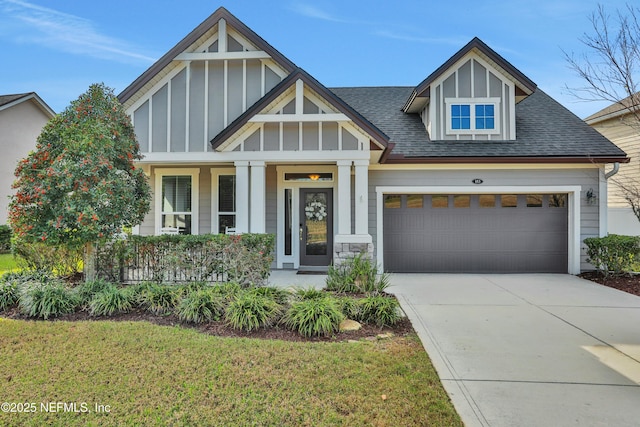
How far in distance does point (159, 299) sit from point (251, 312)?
187cm

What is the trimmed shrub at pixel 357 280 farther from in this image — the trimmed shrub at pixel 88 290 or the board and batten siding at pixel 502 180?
the trimmed shrub at pixel 88 290

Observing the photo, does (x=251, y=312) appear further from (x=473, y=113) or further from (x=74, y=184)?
(x=473, y=113)

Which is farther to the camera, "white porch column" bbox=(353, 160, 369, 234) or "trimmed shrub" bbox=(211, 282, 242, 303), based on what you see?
"white porch column" bbox=(353, 160, 369, 234)

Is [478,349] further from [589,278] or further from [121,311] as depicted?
[589,278]

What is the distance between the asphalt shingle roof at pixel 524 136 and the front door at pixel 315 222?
253cm

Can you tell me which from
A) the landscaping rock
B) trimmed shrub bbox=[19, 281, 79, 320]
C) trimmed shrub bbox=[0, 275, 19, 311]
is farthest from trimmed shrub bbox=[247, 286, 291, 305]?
trimmed shrub bbox=[0, 275, 19, 311]

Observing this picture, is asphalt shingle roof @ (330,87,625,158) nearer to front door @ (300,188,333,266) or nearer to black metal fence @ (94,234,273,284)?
front door @ (300,188,333,266)

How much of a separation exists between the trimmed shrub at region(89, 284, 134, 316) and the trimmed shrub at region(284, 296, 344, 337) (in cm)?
277

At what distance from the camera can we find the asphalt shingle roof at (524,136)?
9.58 meters

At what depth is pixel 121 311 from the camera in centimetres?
576

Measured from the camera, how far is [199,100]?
912cm

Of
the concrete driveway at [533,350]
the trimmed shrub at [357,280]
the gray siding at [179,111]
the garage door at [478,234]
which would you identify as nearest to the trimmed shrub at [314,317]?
the concrete driveway at [533,350]

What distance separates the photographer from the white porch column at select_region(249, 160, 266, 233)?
8.38 meters

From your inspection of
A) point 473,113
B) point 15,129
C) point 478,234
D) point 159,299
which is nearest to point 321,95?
point 473,113
